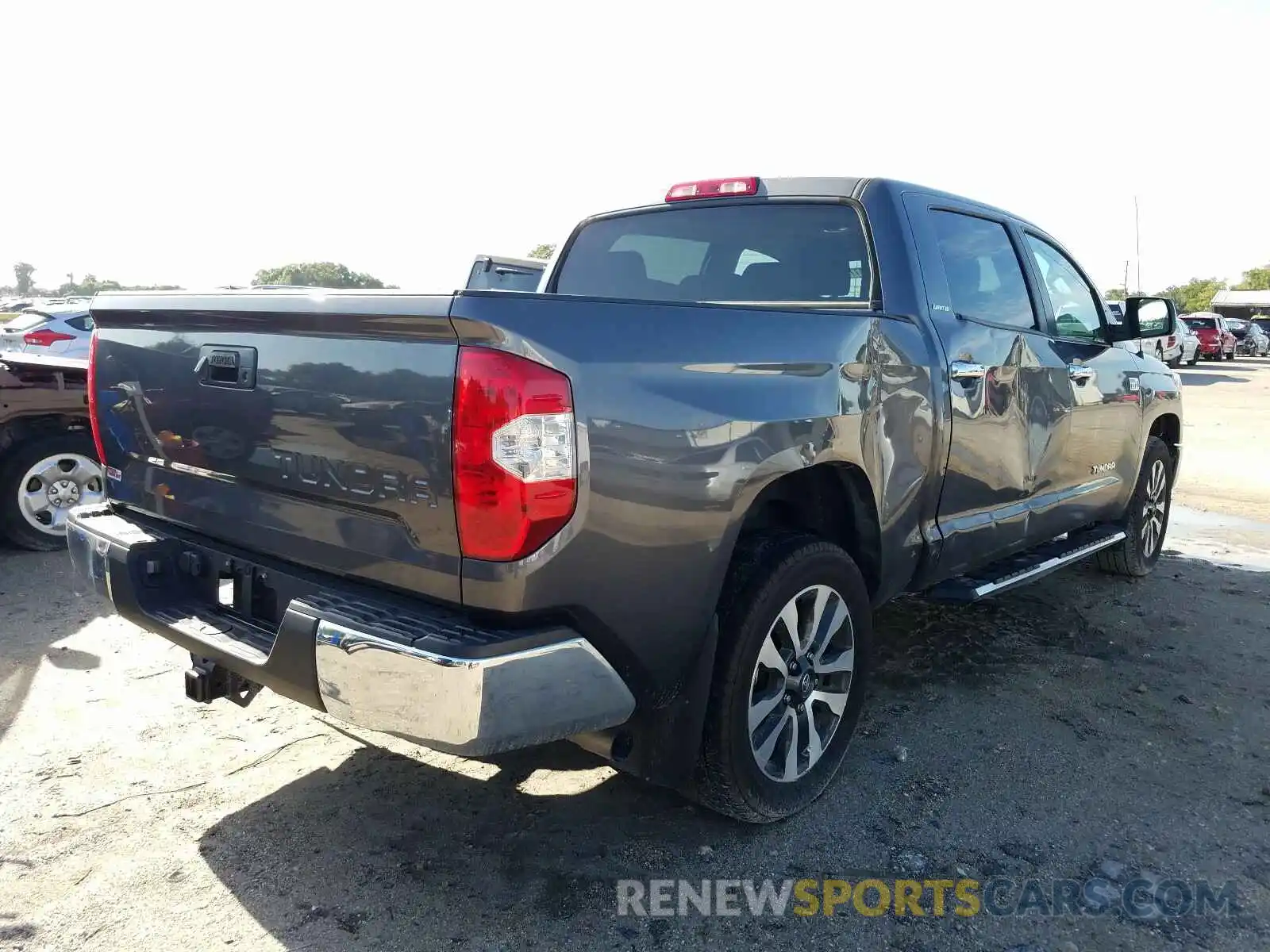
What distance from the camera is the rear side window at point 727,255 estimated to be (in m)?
3.57

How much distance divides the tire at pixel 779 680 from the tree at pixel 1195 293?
98018mm

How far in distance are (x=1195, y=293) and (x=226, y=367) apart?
110745 mm

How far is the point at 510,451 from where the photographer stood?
212cm

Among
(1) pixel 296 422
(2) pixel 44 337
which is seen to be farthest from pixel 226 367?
(2) pixel 44 337

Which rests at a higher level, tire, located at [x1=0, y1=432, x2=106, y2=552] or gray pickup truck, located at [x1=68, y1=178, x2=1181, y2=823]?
gray pickup truck, located at [x1=68, y1=178, x2=1181, y2=823]

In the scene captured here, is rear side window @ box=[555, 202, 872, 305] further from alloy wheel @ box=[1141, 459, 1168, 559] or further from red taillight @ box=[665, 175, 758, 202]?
alloy wheel @ box=[1141, 459, 1168, 559]

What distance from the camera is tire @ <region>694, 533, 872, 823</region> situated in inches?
105

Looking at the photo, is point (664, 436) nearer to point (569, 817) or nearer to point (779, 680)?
point (779, 680)

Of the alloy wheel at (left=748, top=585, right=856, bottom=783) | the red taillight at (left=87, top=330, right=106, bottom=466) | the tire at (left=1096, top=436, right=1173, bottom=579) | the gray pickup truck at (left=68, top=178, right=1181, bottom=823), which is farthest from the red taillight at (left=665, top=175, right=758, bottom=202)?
the tire at (left=1096, top=436, right=1173, bottom=579)

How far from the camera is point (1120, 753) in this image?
3.49 metres

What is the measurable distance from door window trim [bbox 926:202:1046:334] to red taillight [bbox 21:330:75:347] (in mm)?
11914

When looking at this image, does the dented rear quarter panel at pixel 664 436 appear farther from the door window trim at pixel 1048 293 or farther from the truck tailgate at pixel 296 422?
the door window trim at pixel 1048 293

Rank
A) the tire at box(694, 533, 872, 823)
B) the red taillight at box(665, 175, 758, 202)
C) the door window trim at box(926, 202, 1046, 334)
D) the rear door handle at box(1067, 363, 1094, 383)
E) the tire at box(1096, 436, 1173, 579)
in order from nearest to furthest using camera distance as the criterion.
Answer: the tire at box(694, 533, 872, 823)
the door window trim at box(926, 202, 1046, 334)
the red taillight at box(665, 175, 758, 202)
the rear door handle at box(1067, 363, 1094, 383)
the tire at box(1096, 436, 1173, 579)

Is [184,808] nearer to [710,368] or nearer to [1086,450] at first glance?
[710,368]
